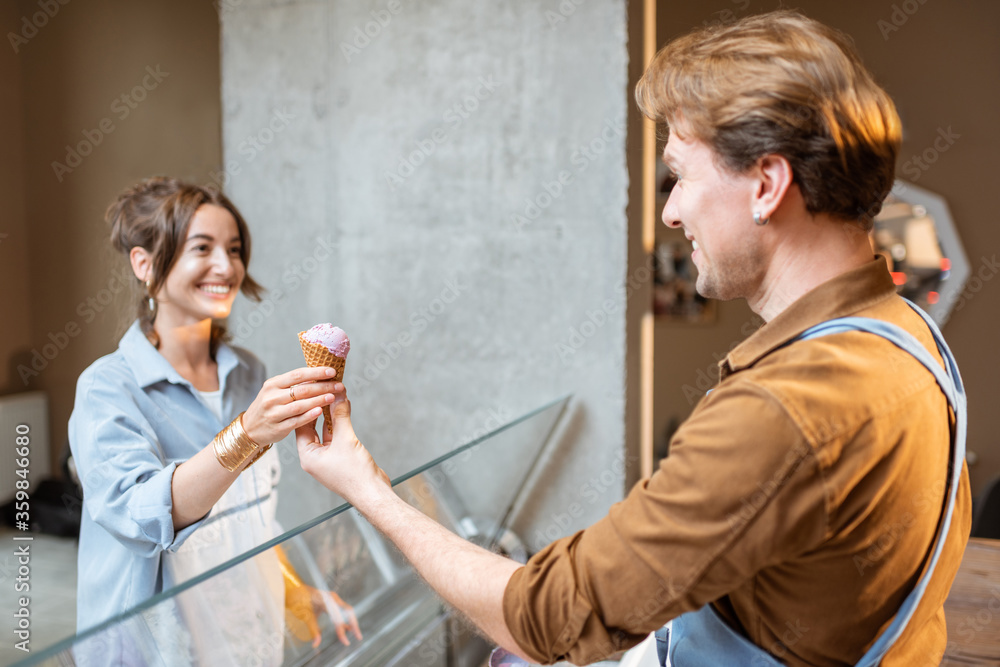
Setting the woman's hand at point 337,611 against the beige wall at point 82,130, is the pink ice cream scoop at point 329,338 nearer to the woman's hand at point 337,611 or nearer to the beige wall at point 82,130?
the woman's hand at point 337,611

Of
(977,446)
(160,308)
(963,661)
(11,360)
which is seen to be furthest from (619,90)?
(11,360)

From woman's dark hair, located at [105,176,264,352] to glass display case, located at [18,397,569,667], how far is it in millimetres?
670

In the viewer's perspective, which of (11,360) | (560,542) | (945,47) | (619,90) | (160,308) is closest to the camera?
(560,542)

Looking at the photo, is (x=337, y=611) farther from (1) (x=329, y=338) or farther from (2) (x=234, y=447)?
(1) (x=329, y=338)

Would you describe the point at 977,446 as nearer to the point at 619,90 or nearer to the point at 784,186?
the point at 619,90

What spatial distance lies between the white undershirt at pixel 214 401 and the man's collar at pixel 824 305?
3.97 feet

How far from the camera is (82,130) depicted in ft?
19.5

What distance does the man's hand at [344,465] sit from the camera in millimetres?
1122

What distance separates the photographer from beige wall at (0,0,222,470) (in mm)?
5773

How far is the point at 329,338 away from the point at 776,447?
0.79 meters

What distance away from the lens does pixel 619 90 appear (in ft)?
8.68

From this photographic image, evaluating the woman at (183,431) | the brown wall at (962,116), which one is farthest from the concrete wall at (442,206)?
the brown wall at (962,116)

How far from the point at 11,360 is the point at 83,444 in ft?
17.4

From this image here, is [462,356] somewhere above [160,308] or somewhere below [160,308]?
below
